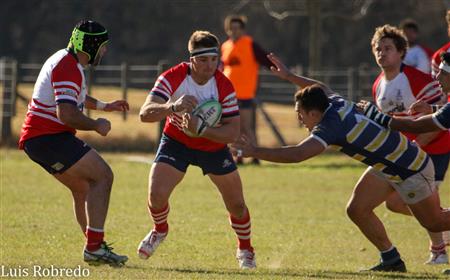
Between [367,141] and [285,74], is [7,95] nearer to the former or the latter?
[285,74]

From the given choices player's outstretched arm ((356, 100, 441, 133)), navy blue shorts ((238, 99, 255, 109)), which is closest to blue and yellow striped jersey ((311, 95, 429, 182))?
player's outstretched arm ((356, 100, 441, 133))

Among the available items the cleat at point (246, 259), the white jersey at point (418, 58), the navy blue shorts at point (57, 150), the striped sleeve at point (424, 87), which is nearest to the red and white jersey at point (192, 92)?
the navy blue shorts at point (57, 150)

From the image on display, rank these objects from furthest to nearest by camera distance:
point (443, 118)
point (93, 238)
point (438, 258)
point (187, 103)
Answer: point (438, 258), point (93, 238), point (187, 103), point (443, 118)

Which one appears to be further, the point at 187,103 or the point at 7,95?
the point at 7,95

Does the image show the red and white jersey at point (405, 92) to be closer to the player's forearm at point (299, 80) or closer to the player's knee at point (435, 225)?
the player's forearm at point (299, 80)

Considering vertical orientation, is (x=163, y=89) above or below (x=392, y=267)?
above

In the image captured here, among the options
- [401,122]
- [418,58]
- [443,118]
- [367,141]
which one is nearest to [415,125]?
[401,122]

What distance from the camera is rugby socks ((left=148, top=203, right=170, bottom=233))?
9.89 meters

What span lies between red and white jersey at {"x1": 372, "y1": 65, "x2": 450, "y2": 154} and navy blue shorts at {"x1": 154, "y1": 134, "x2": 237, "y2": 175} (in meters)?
1.54

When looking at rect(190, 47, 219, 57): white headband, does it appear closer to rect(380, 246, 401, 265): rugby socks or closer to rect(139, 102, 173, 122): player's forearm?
rect(139, 102, 173, 122): player's forearm

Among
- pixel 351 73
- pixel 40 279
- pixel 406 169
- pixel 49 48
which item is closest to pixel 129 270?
pixel 40 279

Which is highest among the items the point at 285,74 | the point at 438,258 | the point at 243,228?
the point at 285,74

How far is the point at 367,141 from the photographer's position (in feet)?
28.6

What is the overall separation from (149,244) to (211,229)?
2790 millimetres
